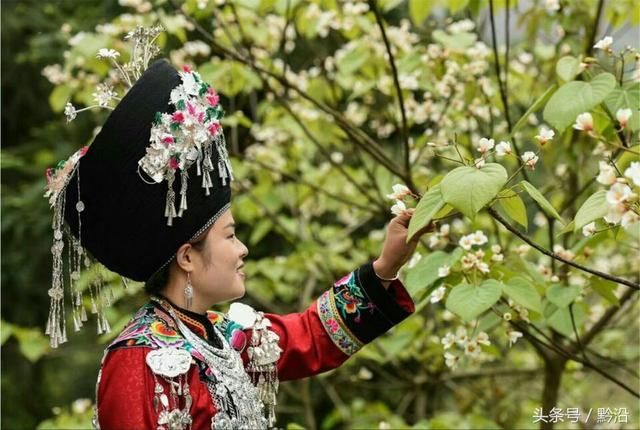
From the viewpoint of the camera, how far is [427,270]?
7.37ft

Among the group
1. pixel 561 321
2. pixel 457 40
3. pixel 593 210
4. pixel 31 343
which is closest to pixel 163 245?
pixel 593 210

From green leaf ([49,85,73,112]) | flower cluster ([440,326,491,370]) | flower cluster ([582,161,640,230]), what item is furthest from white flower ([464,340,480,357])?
green leaf ([49,85,73,112])

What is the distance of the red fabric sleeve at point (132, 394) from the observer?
1815 millimetres

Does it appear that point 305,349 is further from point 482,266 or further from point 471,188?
point 471,188

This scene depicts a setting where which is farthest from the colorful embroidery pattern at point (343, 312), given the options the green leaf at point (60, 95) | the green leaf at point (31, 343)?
the green leaf at point (60, 95)

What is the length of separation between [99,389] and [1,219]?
424cm

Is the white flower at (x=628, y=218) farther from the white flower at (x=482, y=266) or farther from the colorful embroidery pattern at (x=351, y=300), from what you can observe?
the colorful embroidery pattern at (x=351, y=300)

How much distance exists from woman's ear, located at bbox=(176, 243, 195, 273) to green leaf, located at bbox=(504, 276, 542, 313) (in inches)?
29.1

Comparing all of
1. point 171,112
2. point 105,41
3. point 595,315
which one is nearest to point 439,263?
point 171,112

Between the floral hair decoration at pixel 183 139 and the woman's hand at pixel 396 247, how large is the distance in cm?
42

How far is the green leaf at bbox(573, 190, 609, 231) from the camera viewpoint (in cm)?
161

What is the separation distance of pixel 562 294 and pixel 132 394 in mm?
1192

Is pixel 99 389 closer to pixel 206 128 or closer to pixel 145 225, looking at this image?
pixel 145 225

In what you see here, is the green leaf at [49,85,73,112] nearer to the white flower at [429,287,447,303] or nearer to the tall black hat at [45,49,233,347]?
the tall black hat at [45,49,233,347]
